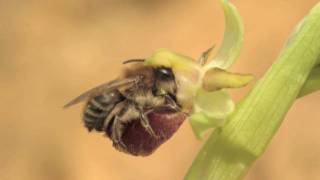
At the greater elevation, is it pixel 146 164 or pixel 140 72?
pixel 140 72

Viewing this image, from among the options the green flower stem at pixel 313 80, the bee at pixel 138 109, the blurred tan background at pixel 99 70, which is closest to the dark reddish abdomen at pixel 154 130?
the bee at pixel 138 109

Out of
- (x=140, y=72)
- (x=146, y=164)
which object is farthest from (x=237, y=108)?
(x=146, y=164)

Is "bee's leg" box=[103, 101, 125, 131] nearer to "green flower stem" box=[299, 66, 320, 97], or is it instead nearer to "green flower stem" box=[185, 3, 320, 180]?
"green flower stem" box=[185, 3, 320, 180]

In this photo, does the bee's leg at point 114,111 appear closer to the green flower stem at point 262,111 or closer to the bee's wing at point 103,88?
the bee's wing at point 103,88

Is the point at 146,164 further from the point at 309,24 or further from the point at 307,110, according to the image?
the point at 309,24

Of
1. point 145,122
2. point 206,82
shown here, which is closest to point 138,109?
point 145,122

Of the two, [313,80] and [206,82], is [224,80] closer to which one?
[206,82]

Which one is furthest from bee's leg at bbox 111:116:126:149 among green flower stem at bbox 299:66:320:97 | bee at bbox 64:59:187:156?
green flower stem at bbox 299:66:320:97
